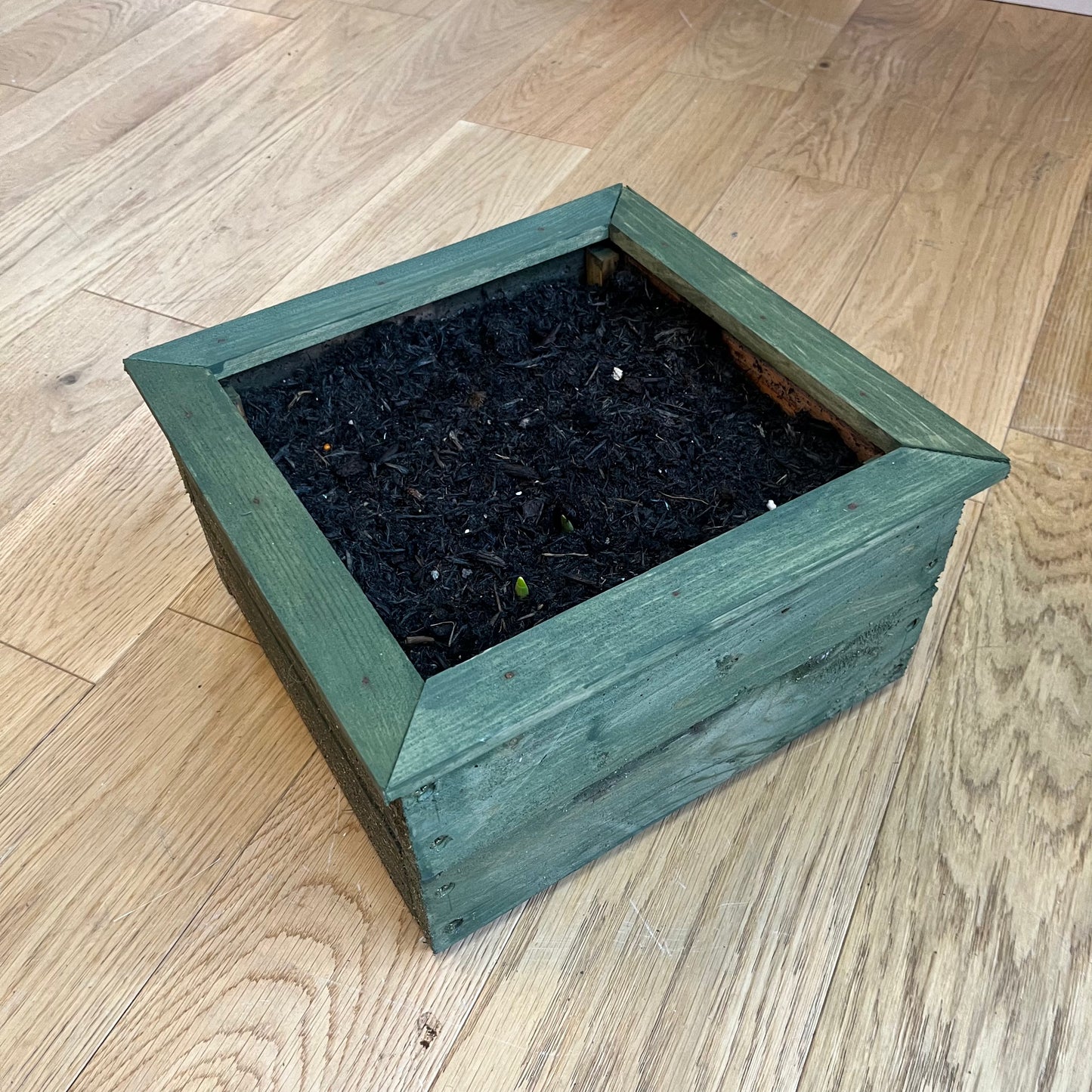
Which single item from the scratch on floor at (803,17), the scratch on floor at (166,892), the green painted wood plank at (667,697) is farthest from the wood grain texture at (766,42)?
the scratch on floor at (166,892)

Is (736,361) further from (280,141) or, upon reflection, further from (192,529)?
(280,141)

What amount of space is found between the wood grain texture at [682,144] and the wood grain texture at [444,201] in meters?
0.04

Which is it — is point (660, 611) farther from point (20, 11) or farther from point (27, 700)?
point (20, 11)

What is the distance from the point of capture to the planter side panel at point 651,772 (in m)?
0.81

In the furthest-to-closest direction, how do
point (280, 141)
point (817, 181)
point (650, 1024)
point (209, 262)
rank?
point (280, 141), point (817, 181), point (209, 262), point (650, 1024)

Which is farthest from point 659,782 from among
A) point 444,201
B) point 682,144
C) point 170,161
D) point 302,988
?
point 170,161

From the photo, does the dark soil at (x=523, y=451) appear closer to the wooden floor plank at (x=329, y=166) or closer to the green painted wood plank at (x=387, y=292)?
the green painted wood plank at (x=387, y=292)

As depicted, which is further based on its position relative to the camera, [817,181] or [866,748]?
[817,181]

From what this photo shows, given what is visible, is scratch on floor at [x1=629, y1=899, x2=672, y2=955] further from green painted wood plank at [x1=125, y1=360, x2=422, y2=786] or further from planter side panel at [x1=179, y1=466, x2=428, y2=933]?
green painted wood plank at [x1=125, y1=360, x2=422, y2=786]


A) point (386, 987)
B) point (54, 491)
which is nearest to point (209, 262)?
A: point (54, 491)

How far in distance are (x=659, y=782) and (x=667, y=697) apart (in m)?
0.14

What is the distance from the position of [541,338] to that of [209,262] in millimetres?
807

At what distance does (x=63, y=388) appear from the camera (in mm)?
1483

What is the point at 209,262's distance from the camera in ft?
5.48
